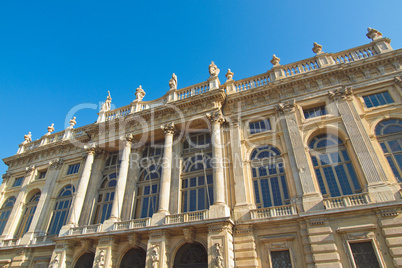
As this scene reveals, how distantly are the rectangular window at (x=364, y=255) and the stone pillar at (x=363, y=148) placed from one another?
257 centimetres

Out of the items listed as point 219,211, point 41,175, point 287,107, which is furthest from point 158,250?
point 41,175

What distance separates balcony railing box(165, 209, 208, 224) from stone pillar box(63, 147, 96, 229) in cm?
852

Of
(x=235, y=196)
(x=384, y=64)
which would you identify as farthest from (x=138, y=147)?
(x=384, y=64)

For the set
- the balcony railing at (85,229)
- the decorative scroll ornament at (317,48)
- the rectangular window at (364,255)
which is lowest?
the rectangular window at (364,255)

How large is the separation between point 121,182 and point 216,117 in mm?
9253

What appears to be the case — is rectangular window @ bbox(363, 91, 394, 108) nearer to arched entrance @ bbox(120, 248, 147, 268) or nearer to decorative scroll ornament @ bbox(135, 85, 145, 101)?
arched entrance @ bbox(120, 248, 147, 268)

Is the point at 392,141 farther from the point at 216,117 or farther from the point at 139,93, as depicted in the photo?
the point at 139,93

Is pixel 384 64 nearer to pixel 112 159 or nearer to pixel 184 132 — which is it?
pixel 184 132

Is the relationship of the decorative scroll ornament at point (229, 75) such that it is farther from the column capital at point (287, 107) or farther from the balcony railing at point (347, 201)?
the balcony railing at point (347, 201)

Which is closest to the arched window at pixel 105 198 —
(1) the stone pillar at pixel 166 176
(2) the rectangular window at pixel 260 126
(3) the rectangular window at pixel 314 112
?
(1) the stone pillar at pixel 166 176

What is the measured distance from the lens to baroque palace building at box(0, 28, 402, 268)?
571 inches

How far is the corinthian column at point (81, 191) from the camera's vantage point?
20.6 metres

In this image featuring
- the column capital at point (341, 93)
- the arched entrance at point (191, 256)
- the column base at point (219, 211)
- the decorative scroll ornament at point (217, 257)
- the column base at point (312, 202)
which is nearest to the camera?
the decorative scroll ornament at point (217, 257)

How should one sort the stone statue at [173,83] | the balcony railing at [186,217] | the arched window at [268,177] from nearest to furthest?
1. the balcony railing at [186,217]
2. the arched window at [268,177]
3. the stone statue at [173,83]
